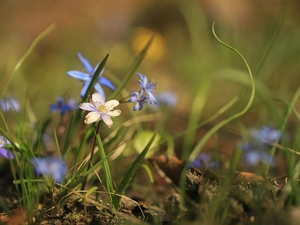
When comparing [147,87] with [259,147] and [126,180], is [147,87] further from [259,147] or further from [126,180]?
[259,147]

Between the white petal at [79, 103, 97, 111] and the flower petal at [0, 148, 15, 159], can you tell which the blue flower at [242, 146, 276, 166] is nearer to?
the white petal at [79, 103, 97, 111]

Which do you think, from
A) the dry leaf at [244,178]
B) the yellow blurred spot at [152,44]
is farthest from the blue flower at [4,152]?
the yellow blurred spot at [152,44]

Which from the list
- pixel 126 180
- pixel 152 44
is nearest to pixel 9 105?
pixel 126 180

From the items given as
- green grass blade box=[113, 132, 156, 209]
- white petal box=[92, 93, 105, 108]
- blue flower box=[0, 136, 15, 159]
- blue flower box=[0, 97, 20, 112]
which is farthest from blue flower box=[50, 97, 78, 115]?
green grass blade box=[113, 132, 156, 209]

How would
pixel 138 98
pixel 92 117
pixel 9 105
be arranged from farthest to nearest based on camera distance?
pixel 9 105
pixel 138 98
pixel 92 117

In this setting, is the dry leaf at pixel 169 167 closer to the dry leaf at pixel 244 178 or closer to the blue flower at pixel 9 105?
the dry leaf at pixel 244 178
